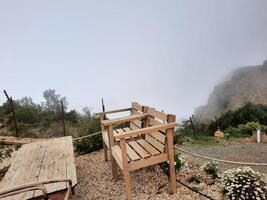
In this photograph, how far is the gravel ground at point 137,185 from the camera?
3.15 m

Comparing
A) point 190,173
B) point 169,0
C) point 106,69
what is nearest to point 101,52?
point 106,69

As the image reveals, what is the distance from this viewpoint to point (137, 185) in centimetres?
353

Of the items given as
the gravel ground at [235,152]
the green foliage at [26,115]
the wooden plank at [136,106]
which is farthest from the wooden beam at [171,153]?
the green foliage at [26,115]

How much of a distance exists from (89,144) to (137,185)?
2.19m

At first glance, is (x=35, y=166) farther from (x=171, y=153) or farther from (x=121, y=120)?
(x=171, y=153)

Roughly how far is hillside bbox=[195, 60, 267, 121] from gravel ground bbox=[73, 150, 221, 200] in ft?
71.6

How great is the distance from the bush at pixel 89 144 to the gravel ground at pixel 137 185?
0.93 meters

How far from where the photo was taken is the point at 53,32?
1555 centimetres

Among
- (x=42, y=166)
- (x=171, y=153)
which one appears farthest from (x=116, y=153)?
(x=42, y=166)

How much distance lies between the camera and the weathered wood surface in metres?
2.50

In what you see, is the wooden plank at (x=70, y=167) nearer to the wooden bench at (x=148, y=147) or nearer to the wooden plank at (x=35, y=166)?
the wooden plank at (x=35, y=166)

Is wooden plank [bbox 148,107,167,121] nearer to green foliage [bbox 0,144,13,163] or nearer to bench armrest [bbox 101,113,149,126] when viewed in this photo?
bench armrest [bbox 101,113,149,126]

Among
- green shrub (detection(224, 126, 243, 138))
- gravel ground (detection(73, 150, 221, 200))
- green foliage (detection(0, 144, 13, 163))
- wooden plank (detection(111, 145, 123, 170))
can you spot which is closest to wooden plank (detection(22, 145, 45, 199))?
gravel ground (detection(73, 150, 221, 200))

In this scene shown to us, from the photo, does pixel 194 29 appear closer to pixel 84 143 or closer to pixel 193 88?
pixel 193 88
